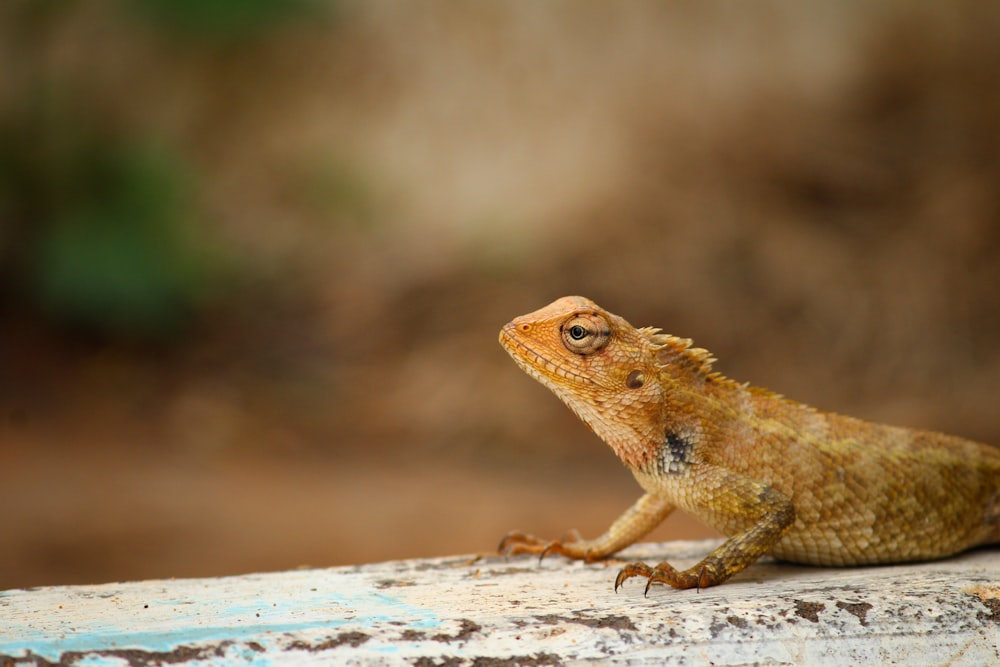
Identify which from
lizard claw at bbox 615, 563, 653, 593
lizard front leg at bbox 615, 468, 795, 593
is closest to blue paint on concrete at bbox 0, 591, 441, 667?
lizard claw at bbox 615, 563, 653, 593

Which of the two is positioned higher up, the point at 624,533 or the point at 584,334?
the point at 584,334

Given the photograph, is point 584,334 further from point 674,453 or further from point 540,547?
point 540,547

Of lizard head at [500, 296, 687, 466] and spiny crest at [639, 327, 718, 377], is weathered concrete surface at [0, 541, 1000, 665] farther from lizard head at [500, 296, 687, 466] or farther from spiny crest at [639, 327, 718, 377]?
spiny crest at [639, 327, 718, 377]

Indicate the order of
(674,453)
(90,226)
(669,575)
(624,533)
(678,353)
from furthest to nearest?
(90,226)
(624,533)
(678,353)
(674,453)
(669,575)

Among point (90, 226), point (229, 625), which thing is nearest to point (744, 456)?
point (229, 625)

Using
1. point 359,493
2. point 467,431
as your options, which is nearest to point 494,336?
point 467,431
